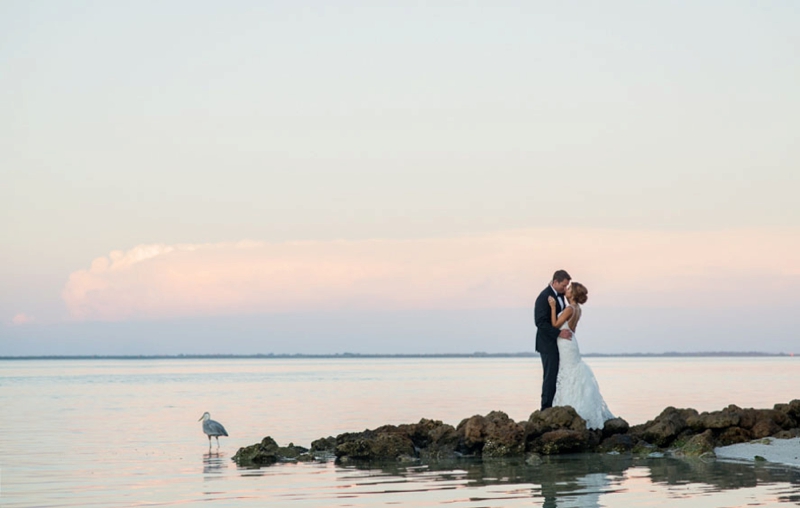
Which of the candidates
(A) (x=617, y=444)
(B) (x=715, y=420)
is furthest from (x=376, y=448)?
(B) (x=715, y=420)

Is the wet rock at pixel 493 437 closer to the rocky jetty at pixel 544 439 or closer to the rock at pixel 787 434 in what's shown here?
the rocky jetty at pixel 544 439

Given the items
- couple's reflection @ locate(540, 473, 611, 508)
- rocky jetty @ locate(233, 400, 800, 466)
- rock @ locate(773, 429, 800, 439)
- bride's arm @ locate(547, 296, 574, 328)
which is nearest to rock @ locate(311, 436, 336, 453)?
rocky jetty @ locate(233, 400, 800, 466)

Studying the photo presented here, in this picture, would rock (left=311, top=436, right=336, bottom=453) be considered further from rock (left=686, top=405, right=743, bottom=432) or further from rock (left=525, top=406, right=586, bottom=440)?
rock (left=686, top=405, right=743, bottom=432)

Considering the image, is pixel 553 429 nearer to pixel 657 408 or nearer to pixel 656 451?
pixel 656 451

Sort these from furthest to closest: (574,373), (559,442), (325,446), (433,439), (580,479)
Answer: (325,446), (433,439), (574,373), (559,442), (580,479)

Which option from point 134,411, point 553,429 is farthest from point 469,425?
point 134,411

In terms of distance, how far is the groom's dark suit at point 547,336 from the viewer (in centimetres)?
1784

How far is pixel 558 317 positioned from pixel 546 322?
0.83 feet

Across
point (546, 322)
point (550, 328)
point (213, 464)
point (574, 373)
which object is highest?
point (546, 322)

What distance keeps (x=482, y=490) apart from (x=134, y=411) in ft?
80.0

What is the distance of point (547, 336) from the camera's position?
17938mm

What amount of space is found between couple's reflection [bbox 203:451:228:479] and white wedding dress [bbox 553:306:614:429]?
600 centimetres

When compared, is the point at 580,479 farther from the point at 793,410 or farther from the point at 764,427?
the point at 793,410

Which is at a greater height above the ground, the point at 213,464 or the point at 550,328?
the point at 550,328
